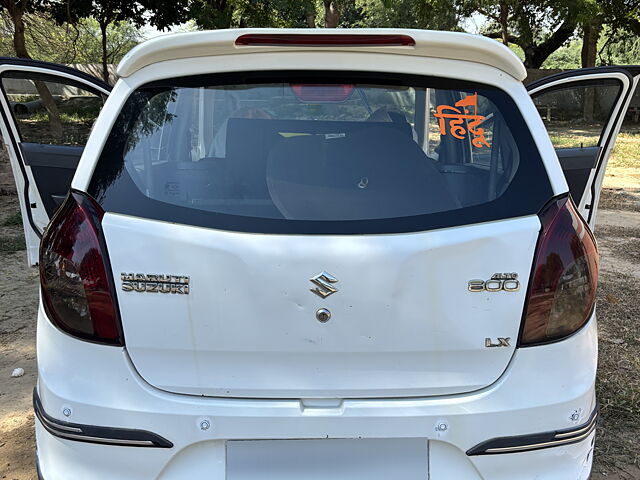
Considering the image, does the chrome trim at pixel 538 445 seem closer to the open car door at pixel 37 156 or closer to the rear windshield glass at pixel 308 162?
the rear windshield glass at pixel 308 162

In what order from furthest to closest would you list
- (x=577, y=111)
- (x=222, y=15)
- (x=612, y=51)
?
1. (x=612, y=51)
2. (x=577, y=111)
3. (x=222, y=15)

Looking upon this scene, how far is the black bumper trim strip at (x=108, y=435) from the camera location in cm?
161

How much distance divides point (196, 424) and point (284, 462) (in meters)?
0.26

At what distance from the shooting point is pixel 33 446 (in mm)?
2799

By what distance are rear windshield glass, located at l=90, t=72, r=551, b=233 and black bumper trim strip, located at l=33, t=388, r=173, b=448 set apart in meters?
0.58

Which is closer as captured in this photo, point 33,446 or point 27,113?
point 33,446

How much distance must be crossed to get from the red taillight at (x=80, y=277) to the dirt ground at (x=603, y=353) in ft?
4.22

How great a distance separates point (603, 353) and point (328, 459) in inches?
107

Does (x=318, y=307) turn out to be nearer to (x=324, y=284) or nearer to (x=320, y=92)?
(x=324, y=284)

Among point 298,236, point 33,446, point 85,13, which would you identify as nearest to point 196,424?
point 298,236

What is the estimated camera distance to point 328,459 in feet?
5.38

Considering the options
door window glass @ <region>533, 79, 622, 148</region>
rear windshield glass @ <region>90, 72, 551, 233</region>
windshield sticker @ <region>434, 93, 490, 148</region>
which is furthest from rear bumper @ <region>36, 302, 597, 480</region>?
door window glass @ <region>533, 79, 622, 148</region>

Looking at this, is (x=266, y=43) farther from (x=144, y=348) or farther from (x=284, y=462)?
(x=284, y=462)

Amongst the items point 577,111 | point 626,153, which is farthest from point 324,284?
point 577,111
